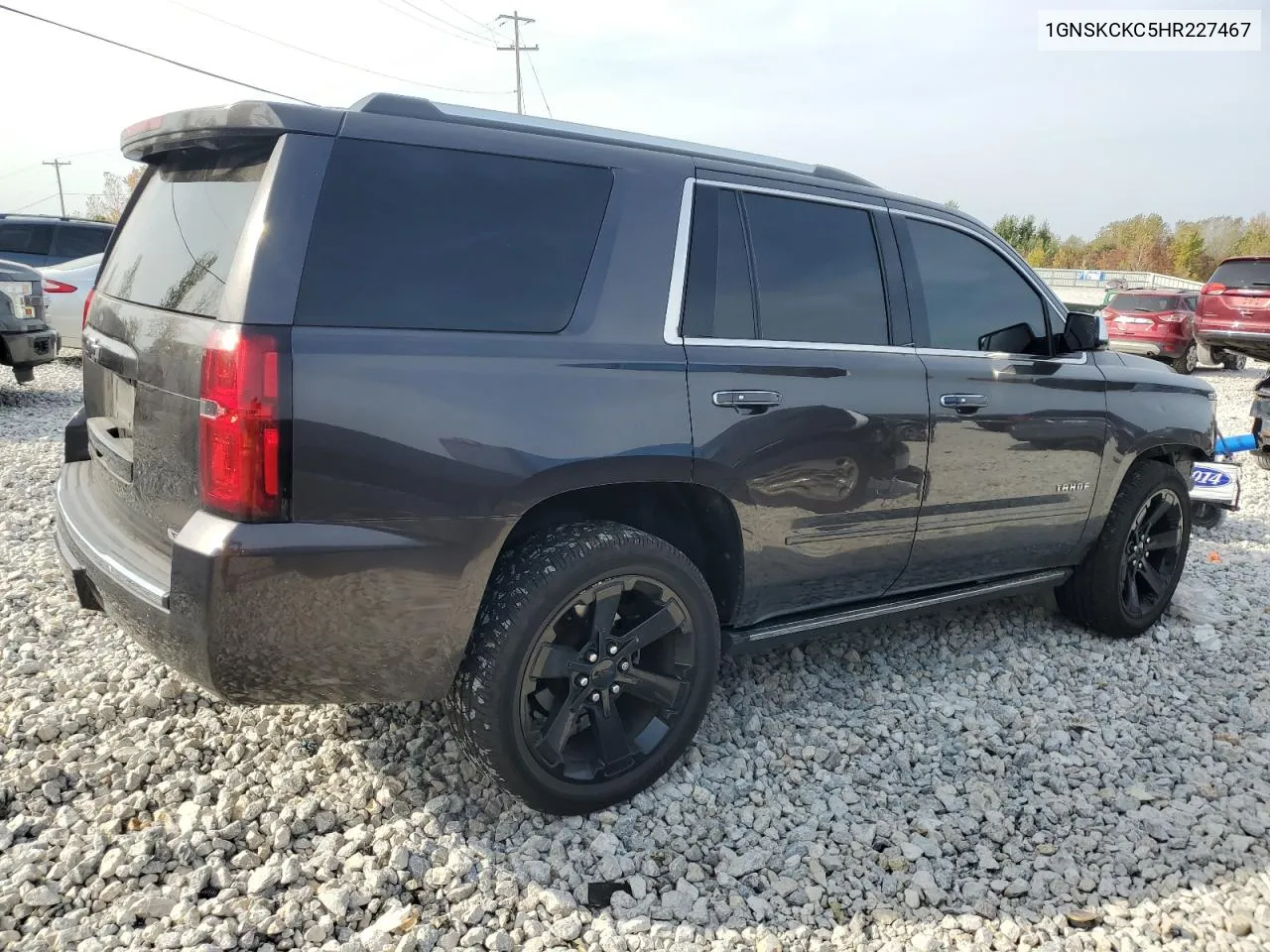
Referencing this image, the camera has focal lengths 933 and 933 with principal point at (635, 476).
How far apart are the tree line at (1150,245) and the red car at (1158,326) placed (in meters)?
49.6

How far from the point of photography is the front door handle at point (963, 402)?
3.43 meters

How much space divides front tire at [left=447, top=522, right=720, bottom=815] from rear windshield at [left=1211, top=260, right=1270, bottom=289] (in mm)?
14106

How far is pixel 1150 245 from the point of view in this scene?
71.7m

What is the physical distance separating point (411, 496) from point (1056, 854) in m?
2.14

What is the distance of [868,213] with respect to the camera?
3.42 metres

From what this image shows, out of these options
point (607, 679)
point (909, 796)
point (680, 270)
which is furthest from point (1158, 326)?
point (607, 679)

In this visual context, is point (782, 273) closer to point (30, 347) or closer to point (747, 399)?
point (747, 399)

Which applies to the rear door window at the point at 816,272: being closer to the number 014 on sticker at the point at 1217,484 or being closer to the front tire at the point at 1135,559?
the front tire at the point at 1135,559

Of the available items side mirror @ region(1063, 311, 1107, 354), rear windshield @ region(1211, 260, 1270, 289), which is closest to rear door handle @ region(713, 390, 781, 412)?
side mirror @ region(1063, 311, 1107, 354)

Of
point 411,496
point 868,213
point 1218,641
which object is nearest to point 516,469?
point 411,496

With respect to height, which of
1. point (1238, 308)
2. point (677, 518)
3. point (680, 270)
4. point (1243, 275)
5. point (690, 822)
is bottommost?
point (690, 822)

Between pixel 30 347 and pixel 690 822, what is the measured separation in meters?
8.19

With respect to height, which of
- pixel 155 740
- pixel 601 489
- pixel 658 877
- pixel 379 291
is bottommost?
pixel 658 877

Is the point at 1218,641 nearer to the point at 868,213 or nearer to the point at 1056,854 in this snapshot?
the point at 1056,854
